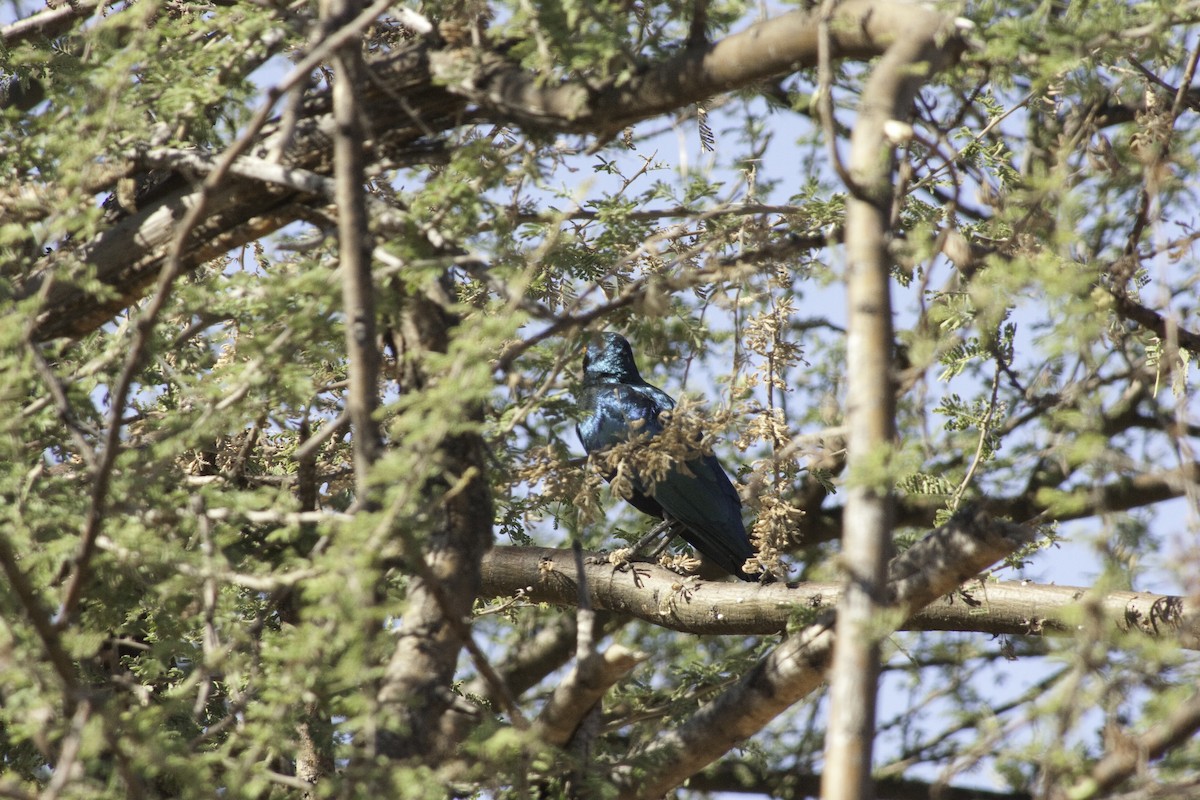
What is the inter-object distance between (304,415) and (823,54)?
7.70 feet

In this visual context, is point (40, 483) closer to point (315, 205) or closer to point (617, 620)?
point (315, 205)

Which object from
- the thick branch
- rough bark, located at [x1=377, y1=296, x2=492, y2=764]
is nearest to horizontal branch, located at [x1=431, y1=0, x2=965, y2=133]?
rough bark, located at [x1=377, y1=296, x2=492, y2=764]

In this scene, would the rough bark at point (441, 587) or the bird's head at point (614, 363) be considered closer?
the rough bark at point (441, 587)

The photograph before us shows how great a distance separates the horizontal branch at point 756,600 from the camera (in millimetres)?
4125

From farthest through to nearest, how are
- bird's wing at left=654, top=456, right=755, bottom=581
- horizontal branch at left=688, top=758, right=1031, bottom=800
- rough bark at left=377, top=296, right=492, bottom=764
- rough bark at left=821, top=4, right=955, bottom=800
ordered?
bird's wing at left=654, top=456, right=755, bottom=581
horizontal branch at left=688, top=758, right=1031, bottom=800
rough bark at left=377, top=296, right=492, bottom=764
rough bark at left=821, top=4, right=955, bottom=800

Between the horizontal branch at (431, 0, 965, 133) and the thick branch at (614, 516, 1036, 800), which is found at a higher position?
the horizontal branch at (431, 0, 965, 133)

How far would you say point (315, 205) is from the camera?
3.30m

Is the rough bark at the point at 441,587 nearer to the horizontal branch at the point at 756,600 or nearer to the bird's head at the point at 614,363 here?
the horizontal branch at the point at 756,600

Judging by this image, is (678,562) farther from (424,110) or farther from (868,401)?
(868,401)

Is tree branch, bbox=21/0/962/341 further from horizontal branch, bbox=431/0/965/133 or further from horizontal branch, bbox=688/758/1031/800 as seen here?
horizontal branch, bbox=688/758/1031/800

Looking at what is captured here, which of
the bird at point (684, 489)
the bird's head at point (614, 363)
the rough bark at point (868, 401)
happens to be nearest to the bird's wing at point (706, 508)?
the bird at point (684, 489)

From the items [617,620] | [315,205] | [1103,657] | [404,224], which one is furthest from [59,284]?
[617,620]

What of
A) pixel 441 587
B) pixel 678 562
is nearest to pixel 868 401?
pixel 441 587

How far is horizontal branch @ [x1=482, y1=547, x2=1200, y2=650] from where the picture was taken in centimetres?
412
